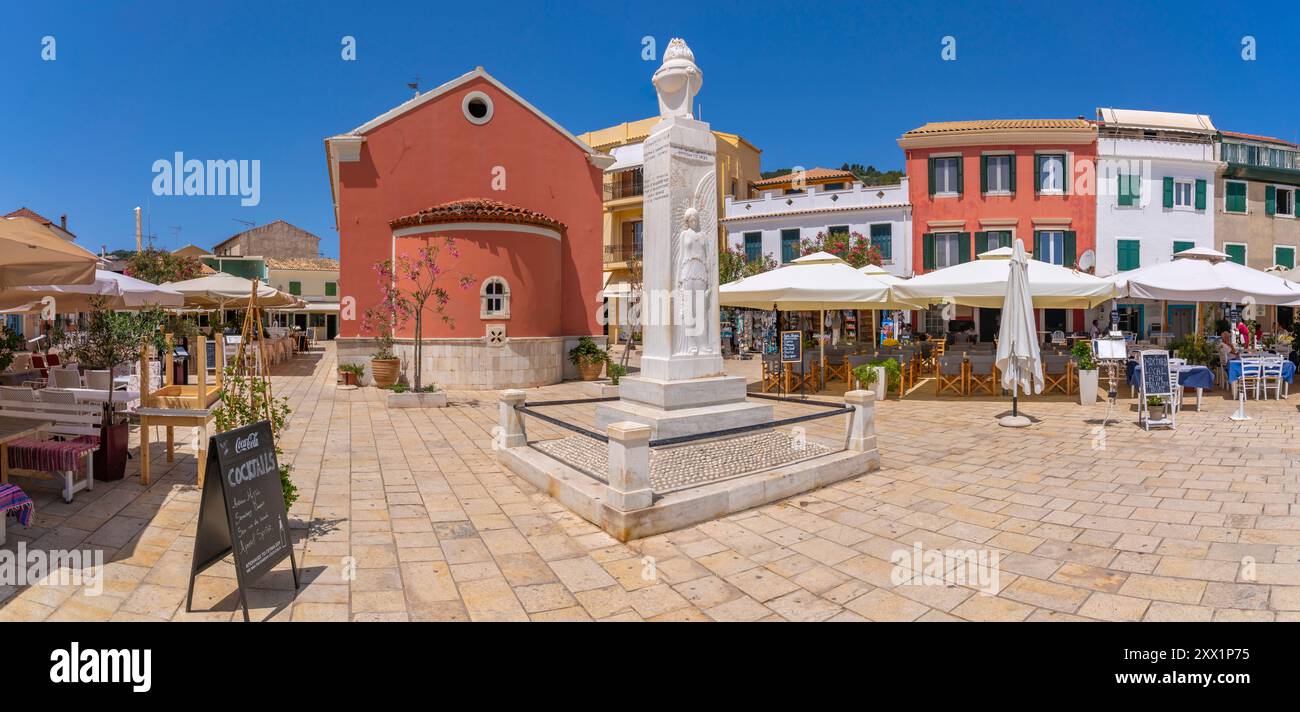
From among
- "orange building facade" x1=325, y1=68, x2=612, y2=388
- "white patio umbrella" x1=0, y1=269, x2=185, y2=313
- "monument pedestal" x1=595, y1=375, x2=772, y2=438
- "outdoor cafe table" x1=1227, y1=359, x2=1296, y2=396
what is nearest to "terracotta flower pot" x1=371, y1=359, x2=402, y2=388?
"orange building facade" x1=325, y1=68, x2=612, y2=388

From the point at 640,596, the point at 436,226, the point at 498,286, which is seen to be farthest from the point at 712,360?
the point at 436,226

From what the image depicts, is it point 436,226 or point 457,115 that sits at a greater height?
point 457,115

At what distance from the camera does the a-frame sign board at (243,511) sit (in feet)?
12.1

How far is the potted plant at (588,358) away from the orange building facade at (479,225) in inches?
15.1

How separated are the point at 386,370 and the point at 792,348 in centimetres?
933

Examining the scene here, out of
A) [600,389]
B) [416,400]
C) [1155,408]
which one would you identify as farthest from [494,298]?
[1155,408]

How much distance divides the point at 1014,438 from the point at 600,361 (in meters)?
10.7

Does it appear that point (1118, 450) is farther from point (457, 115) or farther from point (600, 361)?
point (457, 115)

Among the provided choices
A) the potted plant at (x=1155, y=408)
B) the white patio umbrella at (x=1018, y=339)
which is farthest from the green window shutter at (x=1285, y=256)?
the white patio umbrella at (x=1018, y=339)

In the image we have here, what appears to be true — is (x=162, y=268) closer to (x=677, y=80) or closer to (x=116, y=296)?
(x=116, y=296)

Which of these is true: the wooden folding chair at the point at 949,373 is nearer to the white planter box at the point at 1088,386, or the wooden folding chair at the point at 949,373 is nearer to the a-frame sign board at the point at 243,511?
the white planter box at the point at 1088,386

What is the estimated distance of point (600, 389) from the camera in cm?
1472

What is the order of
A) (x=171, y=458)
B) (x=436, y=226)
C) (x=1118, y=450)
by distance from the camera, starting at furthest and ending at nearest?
1. (x=436, y=226)
2. (x=1118, y=450)
3. (x=171, y=458)
